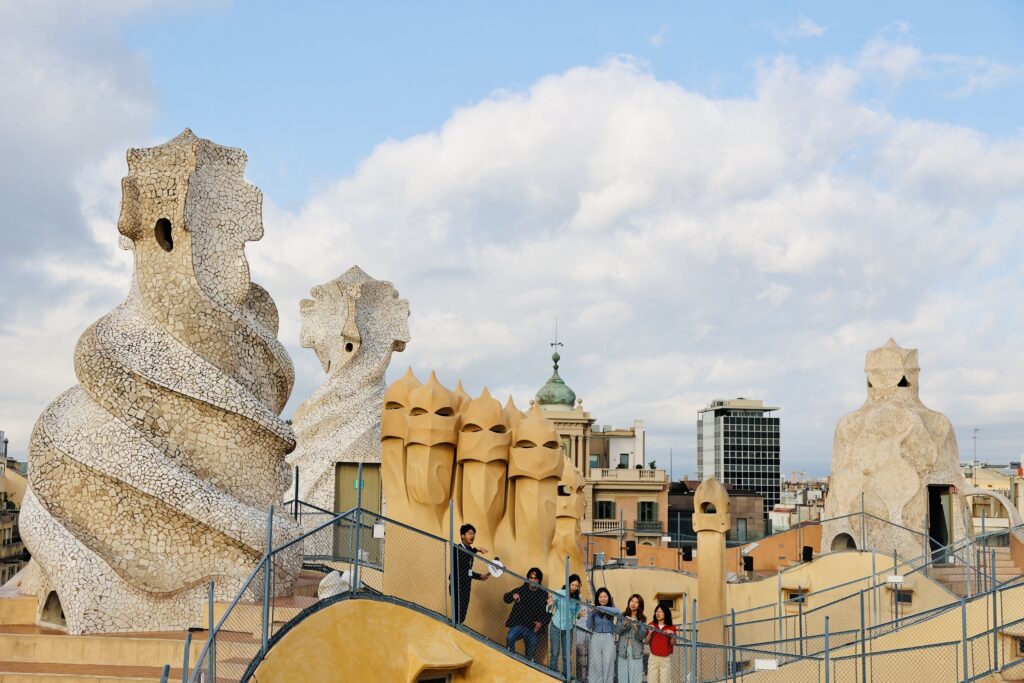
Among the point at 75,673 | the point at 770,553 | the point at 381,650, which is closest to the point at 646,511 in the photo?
the point at 770,553

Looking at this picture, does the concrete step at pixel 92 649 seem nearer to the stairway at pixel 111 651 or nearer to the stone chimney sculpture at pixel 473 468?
the stairway at pixel 111 651

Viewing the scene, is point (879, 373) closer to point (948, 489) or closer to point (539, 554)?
point (948, 489)

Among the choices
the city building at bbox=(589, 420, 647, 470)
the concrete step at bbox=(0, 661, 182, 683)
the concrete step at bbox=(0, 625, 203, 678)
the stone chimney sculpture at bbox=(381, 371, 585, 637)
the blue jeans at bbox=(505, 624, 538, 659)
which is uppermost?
the city building at bbox=(589, 420, 647, 470)

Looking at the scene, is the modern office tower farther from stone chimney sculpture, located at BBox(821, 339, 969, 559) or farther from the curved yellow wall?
the curved yellow wall

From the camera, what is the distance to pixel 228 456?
42.3ft

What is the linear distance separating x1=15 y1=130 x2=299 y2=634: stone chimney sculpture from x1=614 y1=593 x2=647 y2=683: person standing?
144 inches

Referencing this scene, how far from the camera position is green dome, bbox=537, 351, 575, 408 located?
48406mm

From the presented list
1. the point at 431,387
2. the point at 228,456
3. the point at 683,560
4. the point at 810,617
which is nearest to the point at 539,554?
the point at 431,387

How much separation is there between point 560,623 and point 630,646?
732 millimetres

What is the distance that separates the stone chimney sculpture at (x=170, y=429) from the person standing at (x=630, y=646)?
3.65 m

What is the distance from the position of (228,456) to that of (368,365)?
38.5ft

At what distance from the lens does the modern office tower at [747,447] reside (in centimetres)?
6203

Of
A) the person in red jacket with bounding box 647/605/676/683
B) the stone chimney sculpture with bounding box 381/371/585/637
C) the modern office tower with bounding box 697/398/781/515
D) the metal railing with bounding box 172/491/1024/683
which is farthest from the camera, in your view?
the modern office tower with bounding box 697/398/781/515

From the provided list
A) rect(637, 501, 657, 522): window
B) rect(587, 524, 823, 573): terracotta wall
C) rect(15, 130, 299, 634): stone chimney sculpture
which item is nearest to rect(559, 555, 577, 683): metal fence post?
rect(15, 130, 299, 634): stone chimney sculpture
